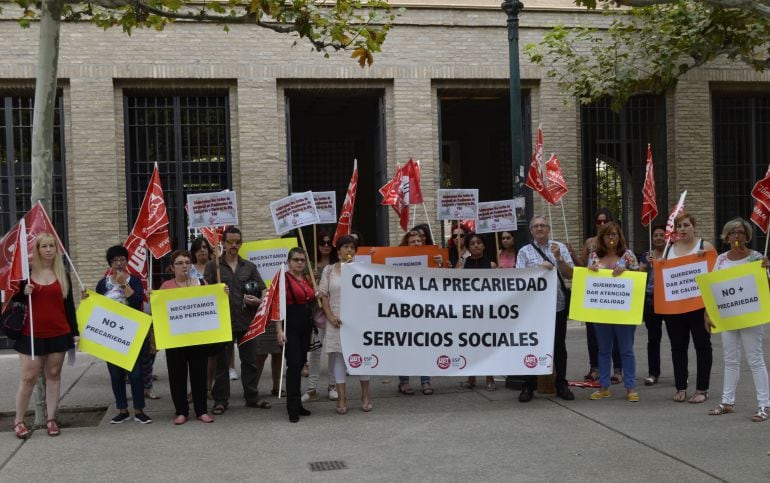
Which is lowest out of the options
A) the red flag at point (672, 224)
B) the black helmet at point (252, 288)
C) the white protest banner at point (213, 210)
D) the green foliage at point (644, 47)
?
the black helmet at point (252, 288)

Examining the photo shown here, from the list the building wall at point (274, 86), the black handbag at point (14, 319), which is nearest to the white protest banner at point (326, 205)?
the black handbag at point (14, 319)

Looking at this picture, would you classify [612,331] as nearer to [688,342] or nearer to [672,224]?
[688,342]

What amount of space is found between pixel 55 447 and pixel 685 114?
44.4 ft

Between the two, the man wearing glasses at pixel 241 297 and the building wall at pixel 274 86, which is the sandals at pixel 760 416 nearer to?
the man wearing glasses at pixel 241 297

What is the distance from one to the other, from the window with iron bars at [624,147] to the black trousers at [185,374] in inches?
Result: 405

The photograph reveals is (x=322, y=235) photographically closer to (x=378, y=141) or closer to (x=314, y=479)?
(x=314, y=479)

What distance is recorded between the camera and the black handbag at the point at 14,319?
7.91 meters

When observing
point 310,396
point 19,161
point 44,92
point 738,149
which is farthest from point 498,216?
point 738,149

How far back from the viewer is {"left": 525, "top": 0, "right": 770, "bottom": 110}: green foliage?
43.8 feet

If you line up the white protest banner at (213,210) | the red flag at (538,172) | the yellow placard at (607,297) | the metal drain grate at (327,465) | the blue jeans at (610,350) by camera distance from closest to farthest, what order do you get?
the metal drain grate at (327,465) → the yellow placard at (607,297) → the blue jeans at (610,350) → the white protest banner at (213,210) → the red flag at (538,172)

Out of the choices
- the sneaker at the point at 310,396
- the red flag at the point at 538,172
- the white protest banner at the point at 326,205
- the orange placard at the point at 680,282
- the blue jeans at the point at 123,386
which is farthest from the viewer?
the red flag at the point at 538,172

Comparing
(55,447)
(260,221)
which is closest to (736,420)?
(55,447)

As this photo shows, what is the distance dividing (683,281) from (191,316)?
4942 mm

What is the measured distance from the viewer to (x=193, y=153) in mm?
15695
